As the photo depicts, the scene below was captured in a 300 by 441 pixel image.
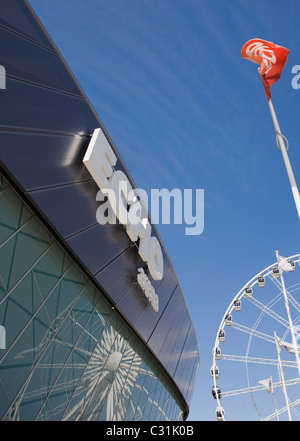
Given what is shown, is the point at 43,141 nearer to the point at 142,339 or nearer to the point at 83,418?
the point at 83,418

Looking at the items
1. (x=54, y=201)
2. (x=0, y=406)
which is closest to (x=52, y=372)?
(x=0, y=406)

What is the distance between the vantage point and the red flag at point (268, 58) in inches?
394

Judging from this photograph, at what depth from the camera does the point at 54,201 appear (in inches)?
302

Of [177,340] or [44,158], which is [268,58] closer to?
[44,158]

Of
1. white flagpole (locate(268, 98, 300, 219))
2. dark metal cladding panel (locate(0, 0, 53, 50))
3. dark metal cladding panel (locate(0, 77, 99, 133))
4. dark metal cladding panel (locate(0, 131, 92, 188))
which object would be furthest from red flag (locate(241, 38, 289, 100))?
dark metal cladding panel (locate(0, 0, 53, 50))

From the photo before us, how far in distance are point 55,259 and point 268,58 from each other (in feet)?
25.5

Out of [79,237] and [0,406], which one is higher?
[79,237]

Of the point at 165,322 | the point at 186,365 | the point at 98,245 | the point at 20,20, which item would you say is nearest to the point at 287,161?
the point at 98,245

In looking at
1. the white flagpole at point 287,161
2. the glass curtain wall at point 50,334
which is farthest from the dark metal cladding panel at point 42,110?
the white flagpole at point 287,161

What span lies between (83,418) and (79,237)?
461 cm

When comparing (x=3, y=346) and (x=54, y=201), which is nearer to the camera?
(x=3, y=346)

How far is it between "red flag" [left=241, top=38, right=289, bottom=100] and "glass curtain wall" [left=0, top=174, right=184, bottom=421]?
7229 mm
